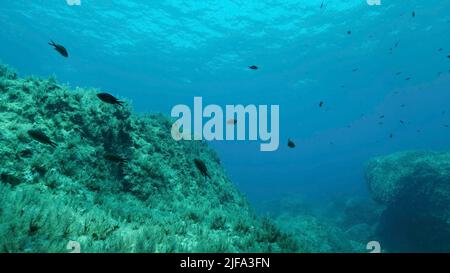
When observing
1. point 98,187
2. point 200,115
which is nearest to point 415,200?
point 98,187

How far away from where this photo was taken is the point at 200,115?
169 feet

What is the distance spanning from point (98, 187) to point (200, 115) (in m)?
45.0

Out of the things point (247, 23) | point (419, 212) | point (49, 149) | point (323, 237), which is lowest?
point (323, 237)

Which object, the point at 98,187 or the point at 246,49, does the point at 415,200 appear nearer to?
the point at 98,187

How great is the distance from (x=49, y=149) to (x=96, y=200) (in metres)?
1.51

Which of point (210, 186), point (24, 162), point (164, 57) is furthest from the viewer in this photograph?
point (164, 57)

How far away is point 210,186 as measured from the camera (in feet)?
32.9

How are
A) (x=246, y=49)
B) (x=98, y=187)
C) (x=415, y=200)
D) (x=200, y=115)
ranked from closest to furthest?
(x=98, y=187), (x=415, y=200), (x=246, y=49), (x=200, y=115)

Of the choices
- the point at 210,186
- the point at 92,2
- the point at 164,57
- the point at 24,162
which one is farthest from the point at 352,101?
the point at 24,162

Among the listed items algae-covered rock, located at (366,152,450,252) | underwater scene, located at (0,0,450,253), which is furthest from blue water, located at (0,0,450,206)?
algae-covered rock, located at (366,152,450,252)

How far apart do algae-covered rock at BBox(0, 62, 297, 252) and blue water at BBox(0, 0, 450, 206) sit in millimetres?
10670

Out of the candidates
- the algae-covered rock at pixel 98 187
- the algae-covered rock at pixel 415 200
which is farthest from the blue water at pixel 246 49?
the algae-covered rock at pixel 98 187

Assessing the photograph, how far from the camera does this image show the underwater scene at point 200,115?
5.80 m

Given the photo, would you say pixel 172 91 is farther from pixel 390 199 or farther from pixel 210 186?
pixel 210 186
